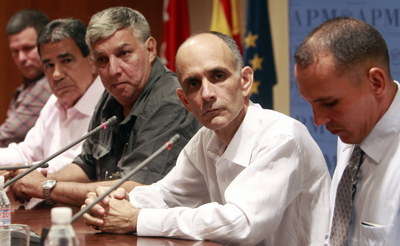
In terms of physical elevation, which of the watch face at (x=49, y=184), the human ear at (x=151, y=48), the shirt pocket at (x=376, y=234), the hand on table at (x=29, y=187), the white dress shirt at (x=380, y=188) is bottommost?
the hand on table at (x=29, y=187)

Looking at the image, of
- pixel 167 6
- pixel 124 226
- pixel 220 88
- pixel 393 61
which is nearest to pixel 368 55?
pixel 220 88

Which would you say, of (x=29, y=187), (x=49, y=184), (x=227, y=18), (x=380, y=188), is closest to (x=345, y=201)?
(x=380, y=188)

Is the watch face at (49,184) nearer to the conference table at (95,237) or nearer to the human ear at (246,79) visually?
the conference table at (95,237)

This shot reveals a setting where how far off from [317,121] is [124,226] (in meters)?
0.64

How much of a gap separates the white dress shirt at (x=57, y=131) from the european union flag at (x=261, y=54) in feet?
4.35

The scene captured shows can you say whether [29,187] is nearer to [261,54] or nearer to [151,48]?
[151,48]

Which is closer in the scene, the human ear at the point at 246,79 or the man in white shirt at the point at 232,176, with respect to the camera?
the man in white shirt at the point at 232,176

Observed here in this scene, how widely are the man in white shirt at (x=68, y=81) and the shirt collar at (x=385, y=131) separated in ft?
5.63

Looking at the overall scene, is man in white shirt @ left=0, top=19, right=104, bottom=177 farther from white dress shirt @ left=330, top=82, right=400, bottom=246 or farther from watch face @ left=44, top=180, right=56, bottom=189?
white dress shirt @ left=330, top=82, right=400, bottom=246

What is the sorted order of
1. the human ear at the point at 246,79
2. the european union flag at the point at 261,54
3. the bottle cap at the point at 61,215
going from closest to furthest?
the bottle cap at the point at 61,215
the human ear at the point at 246,79
the european union flag at the point at 261,54

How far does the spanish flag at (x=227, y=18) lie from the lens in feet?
12.3

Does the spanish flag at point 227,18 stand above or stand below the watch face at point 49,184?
above

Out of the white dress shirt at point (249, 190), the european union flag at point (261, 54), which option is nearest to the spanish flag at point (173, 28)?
the european union flag at point (261, 54)

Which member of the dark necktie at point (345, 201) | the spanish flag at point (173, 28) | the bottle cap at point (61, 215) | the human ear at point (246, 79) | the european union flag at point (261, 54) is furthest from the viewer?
the spanish flag at point (173, 28)
